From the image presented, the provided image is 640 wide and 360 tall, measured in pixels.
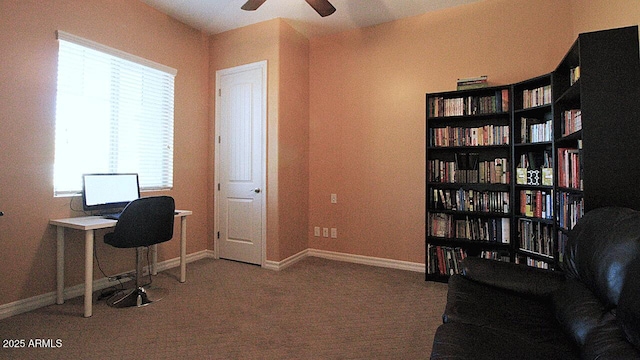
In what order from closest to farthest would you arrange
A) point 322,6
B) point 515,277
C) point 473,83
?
point 515,277 → point 322,6 → point 473,83

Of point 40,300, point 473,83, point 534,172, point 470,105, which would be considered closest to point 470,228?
point 534,172

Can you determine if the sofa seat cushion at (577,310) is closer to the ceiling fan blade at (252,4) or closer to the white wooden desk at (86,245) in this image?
the ceiling fan blade at (252,4)

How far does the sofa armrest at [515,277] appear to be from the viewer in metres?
1.75

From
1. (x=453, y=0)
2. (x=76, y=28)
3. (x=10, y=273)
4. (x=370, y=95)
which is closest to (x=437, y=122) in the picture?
(x=370, y=95)

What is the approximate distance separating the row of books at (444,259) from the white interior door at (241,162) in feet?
6.19

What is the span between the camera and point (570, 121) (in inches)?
92.9

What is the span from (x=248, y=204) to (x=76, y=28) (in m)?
2.32

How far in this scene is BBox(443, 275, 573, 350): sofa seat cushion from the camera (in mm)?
1379

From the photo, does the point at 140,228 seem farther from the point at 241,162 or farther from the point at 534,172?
the point at 534,172

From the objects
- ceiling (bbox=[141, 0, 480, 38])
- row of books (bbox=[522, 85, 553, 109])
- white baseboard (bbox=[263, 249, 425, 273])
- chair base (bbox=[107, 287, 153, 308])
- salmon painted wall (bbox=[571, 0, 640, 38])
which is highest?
ceiling (bbox=[141, 0, 480, 38])

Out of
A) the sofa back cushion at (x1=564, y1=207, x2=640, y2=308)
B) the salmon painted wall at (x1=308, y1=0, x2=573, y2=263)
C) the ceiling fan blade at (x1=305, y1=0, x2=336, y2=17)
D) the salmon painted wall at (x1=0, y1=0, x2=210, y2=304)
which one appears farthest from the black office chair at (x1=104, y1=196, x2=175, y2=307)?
the sofa back cushion at (x1=564, y1=207, x2=640, y2=308)

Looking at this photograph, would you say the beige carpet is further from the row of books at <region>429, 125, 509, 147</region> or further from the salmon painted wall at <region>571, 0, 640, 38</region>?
the salmon painted wall at <region>571, 0, 640, 38</region>

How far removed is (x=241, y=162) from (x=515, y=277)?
3034 millimetres

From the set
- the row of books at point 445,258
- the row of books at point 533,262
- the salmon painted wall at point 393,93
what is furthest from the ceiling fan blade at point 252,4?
the row of books at point 533,262
